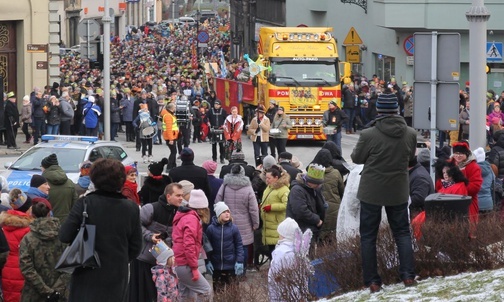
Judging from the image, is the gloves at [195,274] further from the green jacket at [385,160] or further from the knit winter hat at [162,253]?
the green jacket at [385,160]

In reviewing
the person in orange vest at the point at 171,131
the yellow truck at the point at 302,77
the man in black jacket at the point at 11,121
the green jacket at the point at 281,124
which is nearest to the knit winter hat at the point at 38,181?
the person in orange vest at the point at 171,131

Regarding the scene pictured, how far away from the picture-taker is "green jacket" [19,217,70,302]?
35.6ft

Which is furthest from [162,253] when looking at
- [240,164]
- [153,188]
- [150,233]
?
[240,164]

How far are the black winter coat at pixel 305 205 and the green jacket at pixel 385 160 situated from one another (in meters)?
3.78

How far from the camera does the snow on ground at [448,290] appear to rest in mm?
9266

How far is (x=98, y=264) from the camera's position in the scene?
28.1 feet

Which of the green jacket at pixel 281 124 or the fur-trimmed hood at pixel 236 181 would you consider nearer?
the fur-trimmed hood at pixel 236 181

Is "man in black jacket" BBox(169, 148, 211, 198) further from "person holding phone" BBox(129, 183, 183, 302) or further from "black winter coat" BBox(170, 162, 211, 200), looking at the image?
"person holding phone" BBox(129, 183, 183, 302)

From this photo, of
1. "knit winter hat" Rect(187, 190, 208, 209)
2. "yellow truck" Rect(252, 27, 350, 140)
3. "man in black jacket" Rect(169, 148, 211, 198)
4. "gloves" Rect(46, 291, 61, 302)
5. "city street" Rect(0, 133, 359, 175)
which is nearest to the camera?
Answer: "gloves" Rect(46, 291, 61, 302)

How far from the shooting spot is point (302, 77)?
36.7 meters

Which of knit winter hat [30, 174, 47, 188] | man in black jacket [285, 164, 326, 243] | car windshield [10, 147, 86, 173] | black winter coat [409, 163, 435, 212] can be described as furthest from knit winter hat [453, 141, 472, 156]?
car windshield [10, 147, 86, 173]

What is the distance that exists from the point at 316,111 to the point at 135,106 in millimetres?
5133

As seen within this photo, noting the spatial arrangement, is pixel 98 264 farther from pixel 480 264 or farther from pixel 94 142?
pixel 94 142

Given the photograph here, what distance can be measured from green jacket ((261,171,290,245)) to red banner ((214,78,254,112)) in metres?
22.5
